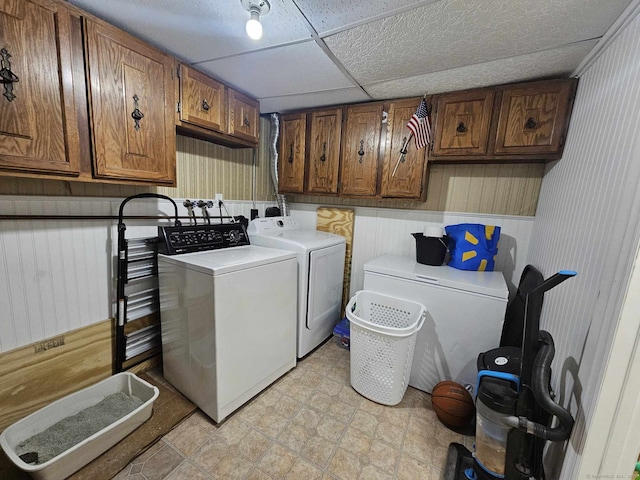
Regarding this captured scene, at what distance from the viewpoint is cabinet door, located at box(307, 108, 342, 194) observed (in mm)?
2562

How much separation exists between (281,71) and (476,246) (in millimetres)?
2036

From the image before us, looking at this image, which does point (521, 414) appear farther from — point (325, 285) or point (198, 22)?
point (198, 22)

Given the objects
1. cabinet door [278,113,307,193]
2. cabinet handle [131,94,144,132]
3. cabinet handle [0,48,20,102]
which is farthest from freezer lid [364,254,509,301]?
cabinet handle [0,48,20,102]

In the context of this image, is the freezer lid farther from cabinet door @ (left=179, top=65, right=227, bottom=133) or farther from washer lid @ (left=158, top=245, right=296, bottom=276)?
cabinet door @ (left=179, top=65, right=227, bottom=133)

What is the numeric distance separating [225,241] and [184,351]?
865 mm

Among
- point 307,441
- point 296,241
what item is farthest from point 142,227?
point 307,441

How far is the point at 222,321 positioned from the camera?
1.52m

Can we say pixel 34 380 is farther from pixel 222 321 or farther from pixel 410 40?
pixel 410 40

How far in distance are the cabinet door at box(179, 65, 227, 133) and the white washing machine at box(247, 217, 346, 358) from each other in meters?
0.94

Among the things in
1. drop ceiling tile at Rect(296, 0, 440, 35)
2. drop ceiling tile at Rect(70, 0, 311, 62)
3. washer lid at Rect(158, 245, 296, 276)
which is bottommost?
washer lid at Rect(158, 245, 296, 276)

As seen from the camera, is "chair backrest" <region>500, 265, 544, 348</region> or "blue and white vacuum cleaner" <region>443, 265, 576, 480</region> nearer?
"blue and white vacuum cleaner" <region>443, 265, 576, 480</region>

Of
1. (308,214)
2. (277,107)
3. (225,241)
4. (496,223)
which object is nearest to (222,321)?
(225,241)

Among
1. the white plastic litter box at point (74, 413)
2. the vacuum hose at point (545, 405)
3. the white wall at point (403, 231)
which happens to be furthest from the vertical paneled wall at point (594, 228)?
the white plastic litter box at point (74, 413)

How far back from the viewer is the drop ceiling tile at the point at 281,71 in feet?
5.45
